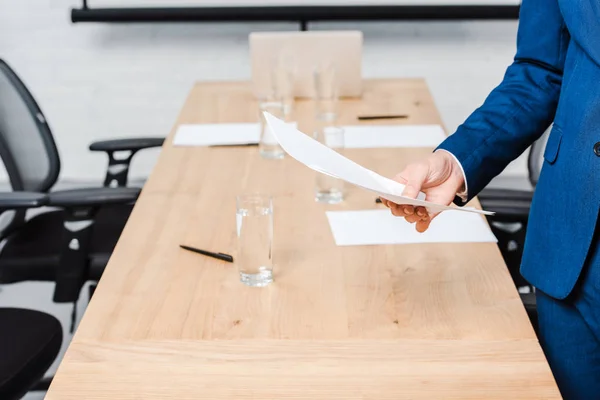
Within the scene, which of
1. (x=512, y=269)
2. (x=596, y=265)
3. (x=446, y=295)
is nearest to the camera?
(x=596, y=265)

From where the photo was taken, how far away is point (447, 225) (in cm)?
170

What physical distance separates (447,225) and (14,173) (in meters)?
1.35

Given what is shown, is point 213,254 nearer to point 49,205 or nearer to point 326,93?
point 49,205

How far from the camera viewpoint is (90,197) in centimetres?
217

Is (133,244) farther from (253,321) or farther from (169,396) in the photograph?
(169,396)

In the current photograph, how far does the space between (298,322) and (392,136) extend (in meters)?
1.20

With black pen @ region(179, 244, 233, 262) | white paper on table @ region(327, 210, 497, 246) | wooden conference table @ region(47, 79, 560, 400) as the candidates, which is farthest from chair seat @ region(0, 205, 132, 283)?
white paper on table @ region(327, 210, 497, 246)

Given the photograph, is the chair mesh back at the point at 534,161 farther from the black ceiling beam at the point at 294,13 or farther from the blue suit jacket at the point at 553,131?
the black ceiling beam at the point at 294,13

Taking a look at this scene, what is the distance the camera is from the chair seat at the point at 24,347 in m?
1.68

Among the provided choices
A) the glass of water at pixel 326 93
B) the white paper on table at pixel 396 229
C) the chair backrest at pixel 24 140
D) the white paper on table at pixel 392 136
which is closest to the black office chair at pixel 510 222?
the white paper on table at pixel 392 136

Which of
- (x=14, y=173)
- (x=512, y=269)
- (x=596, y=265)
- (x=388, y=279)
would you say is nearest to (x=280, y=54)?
(x=14, y=173)

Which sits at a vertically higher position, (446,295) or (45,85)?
(446,295)

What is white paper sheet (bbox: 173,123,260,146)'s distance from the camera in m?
2.37

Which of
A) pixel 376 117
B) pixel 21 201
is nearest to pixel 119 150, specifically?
pixel 21 201
